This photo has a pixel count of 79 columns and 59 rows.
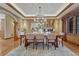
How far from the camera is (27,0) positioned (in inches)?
166

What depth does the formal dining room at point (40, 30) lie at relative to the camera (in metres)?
8.11

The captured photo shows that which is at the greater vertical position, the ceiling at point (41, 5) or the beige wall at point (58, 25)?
the ceiling at point (41, 5)

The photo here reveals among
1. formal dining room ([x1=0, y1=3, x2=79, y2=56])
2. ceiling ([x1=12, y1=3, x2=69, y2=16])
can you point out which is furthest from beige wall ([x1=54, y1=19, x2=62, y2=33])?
ceiling ([x1=12, y1=3, x2=69, y2=16])

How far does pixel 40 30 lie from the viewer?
11844mm

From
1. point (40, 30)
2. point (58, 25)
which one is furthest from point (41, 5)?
point (58, 25)

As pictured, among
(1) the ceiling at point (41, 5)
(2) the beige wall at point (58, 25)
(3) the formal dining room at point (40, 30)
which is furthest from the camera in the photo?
(2) the beige wall at point (58, 25)

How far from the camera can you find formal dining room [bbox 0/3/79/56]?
8.11 m

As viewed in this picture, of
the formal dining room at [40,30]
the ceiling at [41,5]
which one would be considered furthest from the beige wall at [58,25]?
the ceiling at [41,5]

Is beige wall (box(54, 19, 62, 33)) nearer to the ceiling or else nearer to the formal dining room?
the formal dining room

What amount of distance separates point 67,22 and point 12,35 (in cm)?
615

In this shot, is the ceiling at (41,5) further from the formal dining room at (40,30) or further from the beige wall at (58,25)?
the beige wall at (58,25)

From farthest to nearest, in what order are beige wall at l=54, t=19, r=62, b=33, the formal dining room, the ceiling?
beige wall at l=54, t=19, r=62, b=33 → the ceiling → the formal dining room

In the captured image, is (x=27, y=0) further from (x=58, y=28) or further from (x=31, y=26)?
(x=31, y=26)

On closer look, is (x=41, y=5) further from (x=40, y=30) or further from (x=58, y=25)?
(x=58, y=25)
